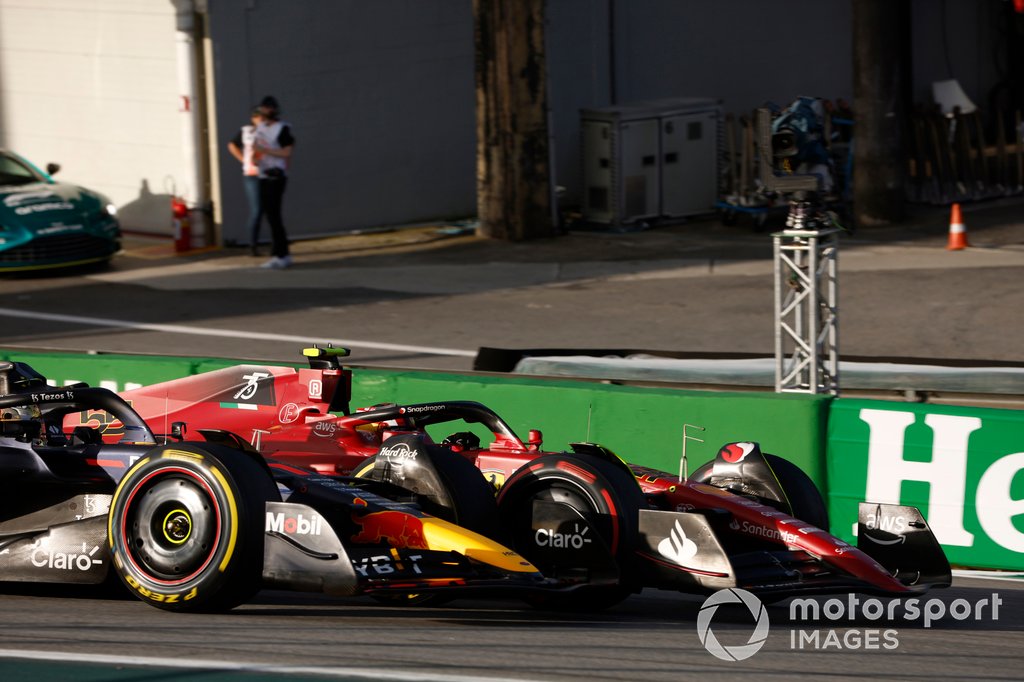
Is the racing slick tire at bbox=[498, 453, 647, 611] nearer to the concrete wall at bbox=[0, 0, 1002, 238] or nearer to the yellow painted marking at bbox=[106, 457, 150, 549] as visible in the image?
the yellow painted marking at bbox=[106, 457, 150, 549]

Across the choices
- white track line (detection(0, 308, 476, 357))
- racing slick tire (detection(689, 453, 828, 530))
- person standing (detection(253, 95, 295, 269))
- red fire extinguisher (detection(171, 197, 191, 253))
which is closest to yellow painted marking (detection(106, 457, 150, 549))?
racing slick tire (detection(689, 453, 828, 530))

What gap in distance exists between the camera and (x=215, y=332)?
16.6 m

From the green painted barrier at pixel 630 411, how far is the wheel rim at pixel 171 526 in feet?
12.1

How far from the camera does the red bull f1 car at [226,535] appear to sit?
7.00 m

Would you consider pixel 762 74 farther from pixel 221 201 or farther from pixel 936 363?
pixel 936 363

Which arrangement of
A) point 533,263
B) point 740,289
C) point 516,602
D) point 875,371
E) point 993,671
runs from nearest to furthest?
point 993,671
point 516,602
point 875,371
point 740,289
point 533,263

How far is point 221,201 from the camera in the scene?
68.8 feet

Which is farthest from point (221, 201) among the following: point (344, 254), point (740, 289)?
point (740, 289)

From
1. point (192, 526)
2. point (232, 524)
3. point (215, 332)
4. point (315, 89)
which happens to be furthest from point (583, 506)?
point (315, 89)

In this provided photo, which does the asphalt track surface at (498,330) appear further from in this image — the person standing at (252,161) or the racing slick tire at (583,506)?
the person standing at (252,161)

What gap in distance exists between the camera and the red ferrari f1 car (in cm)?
754

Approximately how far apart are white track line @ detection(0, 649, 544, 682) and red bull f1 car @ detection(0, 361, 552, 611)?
74cm

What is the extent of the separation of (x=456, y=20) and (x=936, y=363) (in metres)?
12.2

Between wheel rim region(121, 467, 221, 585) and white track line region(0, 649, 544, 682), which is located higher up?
wheel rim region(121, 467, 221, 585)
